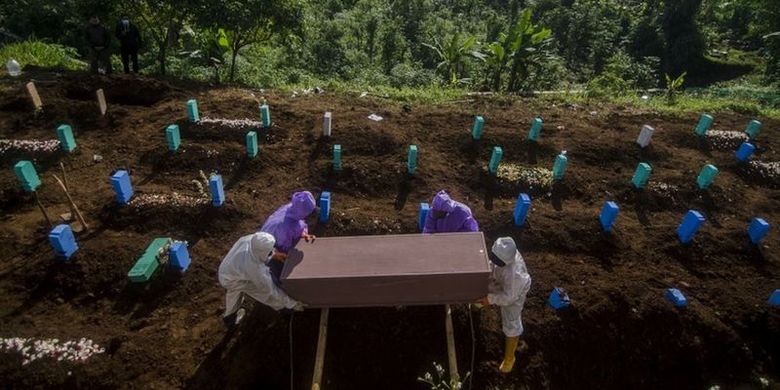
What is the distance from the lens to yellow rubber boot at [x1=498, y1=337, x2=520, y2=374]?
4406 millimetres

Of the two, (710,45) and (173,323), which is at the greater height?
(710,45)

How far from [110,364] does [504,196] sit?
529 cm

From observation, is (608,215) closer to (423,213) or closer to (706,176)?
(706,176)

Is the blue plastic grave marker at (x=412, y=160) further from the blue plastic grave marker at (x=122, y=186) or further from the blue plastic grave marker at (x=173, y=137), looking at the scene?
the blue plastic grave marker at (x=122, y=186)

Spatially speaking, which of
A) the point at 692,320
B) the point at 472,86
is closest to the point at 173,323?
the point at 692,320

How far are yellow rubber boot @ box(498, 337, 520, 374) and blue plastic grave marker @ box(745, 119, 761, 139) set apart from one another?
283 inches

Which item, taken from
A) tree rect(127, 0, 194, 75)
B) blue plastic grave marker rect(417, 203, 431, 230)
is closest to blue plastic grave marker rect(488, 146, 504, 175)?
blue plastic grave marker rect(417, 203, 431, 230)

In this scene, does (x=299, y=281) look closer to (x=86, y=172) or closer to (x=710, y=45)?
(x=86, y=172)

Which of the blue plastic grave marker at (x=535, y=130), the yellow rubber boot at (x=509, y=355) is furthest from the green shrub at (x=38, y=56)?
the yellow rubber boot at (x=509, y=355)

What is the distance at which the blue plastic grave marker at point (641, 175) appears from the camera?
6699mm

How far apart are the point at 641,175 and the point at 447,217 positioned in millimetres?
3654

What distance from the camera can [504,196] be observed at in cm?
683

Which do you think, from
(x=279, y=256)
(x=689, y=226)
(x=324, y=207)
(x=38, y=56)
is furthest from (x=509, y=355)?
(x=38, y=56)

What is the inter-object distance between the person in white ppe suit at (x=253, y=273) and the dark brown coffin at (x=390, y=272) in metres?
0.25
